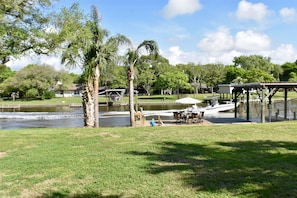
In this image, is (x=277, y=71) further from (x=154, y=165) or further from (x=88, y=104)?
(x=154, y=165)

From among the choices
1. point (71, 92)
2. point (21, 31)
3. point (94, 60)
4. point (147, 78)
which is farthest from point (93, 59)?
point (71, 92)

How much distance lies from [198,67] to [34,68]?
Answer: 130 feet

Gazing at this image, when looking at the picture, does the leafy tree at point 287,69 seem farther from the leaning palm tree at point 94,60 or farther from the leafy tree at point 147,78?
the leaning palm tree at point 94,60

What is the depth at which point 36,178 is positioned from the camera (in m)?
5.50

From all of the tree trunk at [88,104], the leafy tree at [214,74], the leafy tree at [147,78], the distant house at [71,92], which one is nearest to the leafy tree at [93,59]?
the tree trunk at [88,104]

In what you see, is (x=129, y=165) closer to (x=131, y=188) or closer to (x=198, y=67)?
(x=131, y=188)

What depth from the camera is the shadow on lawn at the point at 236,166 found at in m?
4.65

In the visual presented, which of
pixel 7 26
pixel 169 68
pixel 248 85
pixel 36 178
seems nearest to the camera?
pixel 36 178

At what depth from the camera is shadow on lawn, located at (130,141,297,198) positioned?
465 centimetres

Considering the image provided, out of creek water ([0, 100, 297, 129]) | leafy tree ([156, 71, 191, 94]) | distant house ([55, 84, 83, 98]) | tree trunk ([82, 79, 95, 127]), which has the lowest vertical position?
creek water ([0, 100, 297, 129])

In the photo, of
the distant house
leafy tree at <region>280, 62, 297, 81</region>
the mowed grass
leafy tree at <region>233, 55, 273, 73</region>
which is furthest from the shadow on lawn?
leafy tree at <region>280, 62, 297, 81</region>

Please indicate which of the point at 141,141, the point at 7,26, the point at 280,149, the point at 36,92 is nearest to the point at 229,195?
the point at 280,149

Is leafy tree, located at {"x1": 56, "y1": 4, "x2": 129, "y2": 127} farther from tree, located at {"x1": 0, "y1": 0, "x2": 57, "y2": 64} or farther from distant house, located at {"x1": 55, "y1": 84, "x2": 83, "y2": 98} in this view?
distant house, located at {"x1": 55, "y1": 84, "x2": 83, "y2": 98}

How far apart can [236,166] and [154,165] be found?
1.57 m
